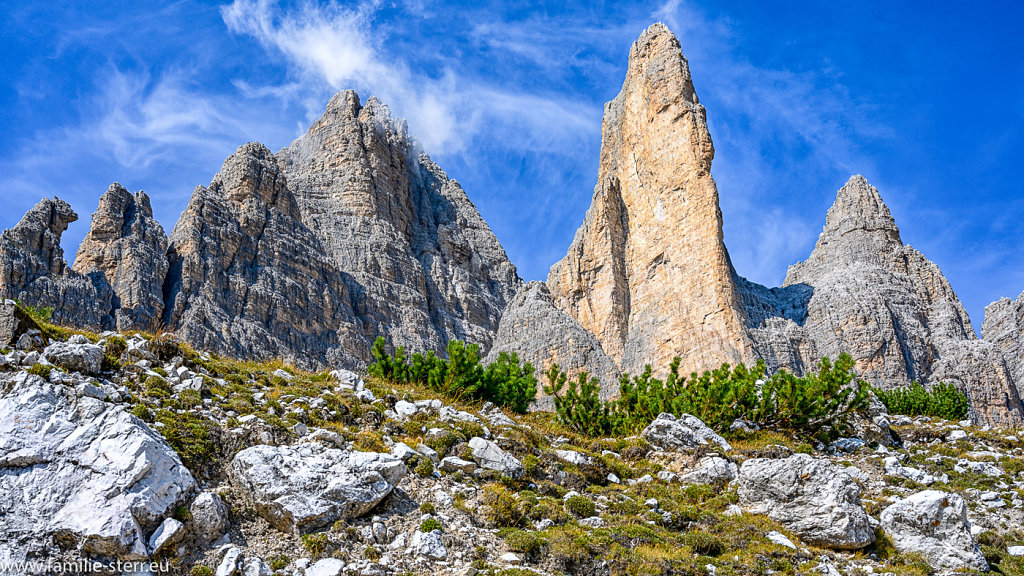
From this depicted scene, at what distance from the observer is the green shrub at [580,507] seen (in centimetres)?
1606

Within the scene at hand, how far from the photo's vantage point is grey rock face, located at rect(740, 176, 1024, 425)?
7500cm

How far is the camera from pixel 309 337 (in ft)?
254

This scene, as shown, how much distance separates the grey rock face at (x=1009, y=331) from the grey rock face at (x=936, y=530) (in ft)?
240

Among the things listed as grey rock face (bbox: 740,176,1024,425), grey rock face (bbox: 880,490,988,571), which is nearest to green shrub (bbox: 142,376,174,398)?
grey rock face (bbox: 880,490,988,571)

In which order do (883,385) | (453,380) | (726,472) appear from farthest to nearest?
(883,385), (453,380), (726,472)

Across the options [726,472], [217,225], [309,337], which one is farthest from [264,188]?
[726,472]

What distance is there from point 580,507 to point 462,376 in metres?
12.5

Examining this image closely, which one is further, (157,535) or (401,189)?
(401,189)

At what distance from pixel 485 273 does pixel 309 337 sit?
4281cm

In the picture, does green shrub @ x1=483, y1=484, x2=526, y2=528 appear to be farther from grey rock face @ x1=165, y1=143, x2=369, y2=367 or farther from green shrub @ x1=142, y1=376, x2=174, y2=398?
grey rock face @ x1=165, y1=143, x2=369, y2=367

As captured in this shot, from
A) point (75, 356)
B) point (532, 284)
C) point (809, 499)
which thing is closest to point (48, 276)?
point (75, 356)

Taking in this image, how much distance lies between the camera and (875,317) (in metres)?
81.1

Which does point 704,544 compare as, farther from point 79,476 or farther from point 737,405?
point 737,405

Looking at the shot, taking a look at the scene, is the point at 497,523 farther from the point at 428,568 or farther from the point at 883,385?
the point at 883,385
